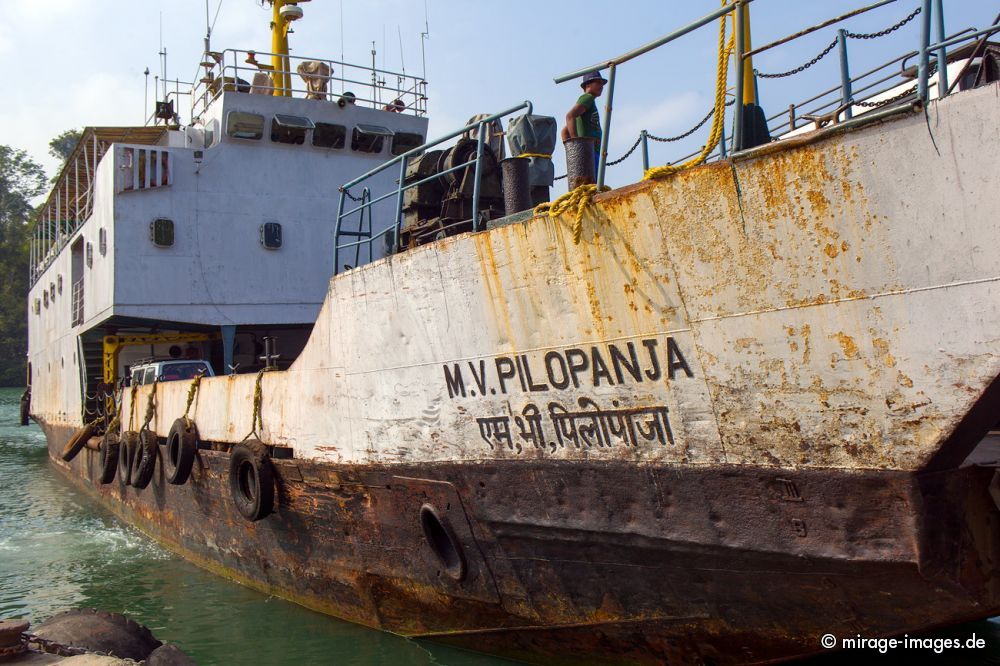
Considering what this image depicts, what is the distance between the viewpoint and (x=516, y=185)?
5730 millimetres

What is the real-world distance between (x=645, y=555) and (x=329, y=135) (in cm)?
1082

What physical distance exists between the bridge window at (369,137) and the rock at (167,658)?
9.99 m

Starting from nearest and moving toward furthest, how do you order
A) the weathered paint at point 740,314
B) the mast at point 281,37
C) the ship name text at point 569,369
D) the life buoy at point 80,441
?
the weathered paint at point 740,314 < the ship name text at point 569,369 < the mast at point 281,37 < the life buoy at point 80,441

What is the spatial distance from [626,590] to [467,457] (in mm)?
1382

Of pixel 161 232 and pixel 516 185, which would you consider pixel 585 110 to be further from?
pixel 161 232

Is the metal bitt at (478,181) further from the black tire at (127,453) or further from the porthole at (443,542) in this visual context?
the black tire at (127,453)

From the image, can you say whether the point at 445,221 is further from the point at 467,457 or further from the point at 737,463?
the point at 737,463

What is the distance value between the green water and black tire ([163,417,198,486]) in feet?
3.75

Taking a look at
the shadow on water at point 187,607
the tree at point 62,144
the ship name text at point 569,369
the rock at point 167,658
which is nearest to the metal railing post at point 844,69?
the ship name text at point 569,369

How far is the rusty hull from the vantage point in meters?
3.82

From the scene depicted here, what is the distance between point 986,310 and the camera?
339 cm

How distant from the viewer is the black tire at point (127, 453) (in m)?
11.9

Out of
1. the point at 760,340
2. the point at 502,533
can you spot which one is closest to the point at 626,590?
the point at 502,533

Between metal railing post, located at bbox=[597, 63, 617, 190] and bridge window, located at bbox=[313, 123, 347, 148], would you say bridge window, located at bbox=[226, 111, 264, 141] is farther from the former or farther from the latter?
metal railing post, located at bbox=[597, 63, 617, 190]
